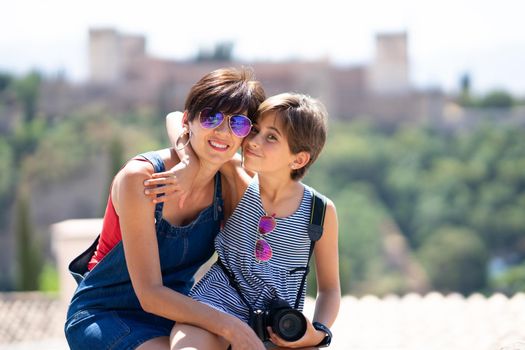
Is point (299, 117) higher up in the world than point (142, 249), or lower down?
higher up

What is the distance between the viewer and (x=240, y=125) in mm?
1795

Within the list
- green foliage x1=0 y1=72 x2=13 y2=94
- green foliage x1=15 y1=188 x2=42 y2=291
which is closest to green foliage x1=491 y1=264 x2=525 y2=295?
green foliage x1=15 y1=188 x2=42 y2=291

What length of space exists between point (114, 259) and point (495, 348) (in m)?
0.81

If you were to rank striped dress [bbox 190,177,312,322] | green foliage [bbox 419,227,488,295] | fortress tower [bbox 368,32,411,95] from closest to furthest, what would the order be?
striped dress [bbox 190,177,312,322], green foliage [bbox 419,227,488,295], fortress tower [bbox 368,32,411,95]

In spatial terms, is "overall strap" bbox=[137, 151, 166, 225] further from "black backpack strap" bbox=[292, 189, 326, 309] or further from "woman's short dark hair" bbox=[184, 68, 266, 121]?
"black backpack strap" bbox=[292, 189, 326, 309]

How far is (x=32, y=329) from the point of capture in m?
5.71

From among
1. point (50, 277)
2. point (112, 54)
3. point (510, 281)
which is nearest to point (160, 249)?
point (50, 277)

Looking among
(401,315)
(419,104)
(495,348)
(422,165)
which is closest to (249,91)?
(495,348)

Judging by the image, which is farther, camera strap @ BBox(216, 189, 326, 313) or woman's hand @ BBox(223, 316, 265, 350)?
camera strap @ BBox(216, 189, 326, 313)

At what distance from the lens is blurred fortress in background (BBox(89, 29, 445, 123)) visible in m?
39.8

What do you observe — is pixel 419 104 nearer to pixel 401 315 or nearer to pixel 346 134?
pixel 346 134

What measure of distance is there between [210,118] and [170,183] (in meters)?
0.14

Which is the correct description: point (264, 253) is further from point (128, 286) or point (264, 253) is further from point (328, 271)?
point (128, 286)

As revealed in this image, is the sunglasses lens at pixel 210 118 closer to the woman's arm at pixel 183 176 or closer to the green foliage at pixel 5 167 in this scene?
the woman's arm at pixel 183 176
